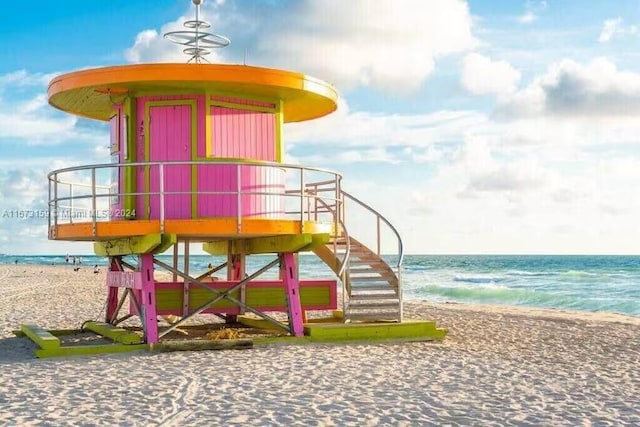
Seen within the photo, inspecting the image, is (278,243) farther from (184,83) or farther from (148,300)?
(184,83)

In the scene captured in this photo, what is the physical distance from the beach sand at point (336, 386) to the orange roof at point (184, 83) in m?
4.14

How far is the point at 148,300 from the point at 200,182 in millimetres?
2001

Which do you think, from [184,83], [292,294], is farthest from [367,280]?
[184,83]

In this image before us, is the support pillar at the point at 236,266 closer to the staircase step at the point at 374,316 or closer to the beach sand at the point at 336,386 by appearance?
the staircase step at the point at 374,316

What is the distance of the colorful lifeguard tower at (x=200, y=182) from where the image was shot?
12344 millimetres

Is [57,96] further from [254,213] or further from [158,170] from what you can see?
[254,213]

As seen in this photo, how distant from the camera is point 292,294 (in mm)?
13477

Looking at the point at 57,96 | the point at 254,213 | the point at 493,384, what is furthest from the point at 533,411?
the point at 57,96

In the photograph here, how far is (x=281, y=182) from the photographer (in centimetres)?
1358

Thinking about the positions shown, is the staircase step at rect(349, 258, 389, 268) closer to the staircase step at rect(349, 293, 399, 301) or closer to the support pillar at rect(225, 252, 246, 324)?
the staircase step at rect(349, 293, 399, 301)

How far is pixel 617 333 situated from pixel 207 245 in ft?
28.8

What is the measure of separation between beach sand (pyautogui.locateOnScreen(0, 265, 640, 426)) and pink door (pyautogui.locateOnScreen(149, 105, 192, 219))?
92.0 inches

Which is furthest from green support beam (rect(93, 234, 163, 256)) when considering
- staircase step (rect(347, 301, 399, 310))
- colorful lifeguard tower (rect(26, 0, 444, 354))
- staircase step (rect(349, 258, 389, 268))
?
staircase step (rect(349, 258, 389, 268))

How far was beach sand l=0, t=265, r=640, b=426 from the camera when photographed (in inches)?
316
